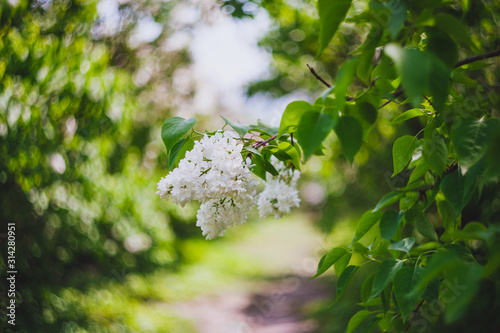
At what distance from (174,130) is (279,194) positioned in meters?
0.41

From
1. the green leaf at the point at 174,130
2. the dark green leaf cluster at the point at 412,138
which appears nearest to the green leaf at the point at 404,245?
the dark green leaf cluster at the point at 412,138

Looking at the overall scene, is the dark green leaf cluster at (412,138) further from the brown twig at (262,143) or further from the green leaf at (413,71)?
the brown twig at (262,143)

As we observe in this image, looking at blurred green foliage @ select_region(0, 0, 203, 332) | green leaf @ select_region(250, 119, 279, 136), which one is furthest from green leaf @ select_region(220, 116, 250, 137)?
blurred green foliage @ select_region(0, 0, 203, 332)

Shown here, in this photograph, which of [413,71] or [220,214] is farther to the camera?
[220,214]

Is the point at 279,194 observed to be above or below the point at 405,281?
above

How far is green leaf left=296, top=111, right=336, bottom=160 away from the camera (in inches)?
16.9

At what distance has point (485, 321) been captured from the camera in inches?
47.1

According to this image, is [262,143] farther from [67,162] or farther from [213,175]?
[67,162]

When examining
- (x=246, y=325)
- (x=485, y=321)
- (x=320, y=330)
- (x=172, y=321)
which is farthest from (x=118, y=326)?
(x=485, y=321)

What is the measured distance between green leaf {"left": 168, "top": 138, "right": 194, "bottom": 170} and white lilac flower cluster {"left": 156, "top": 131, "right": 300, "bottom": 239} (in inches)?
1.1

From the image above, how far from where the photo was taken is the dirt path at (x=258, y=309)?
12.2 feet

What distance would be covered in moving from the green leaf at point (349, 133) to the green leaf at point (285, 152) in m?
0.23

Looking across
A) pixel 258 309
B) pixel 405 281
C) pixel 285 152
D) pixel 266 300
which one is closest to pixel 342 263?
pixel 405 281

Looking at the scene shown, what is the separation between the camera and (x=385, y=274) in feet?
1.92
